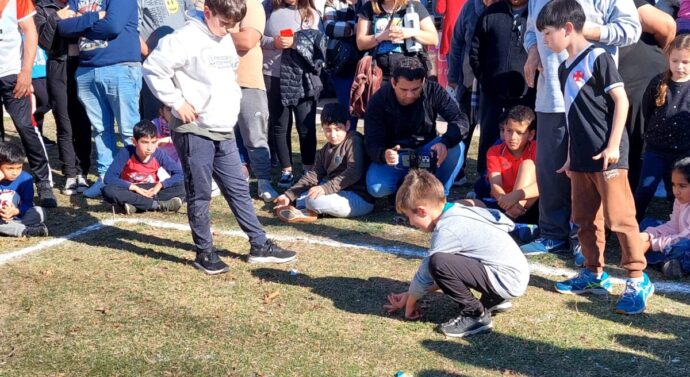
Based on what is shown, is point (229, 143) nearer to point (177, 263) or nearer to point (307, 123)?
point (177, 263)

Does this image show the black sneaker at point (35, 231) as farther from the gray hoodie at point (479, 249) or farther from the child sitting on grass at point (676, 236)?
the child sitting on grass at point (676, 236)

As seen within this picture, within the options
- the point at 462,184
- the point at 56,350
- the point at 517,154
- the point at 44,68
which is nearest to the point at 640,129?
the point at 517,154

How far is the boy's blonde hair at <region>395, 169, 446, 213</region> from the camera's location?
14.1 feet

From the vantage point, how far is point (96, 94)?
749 cm

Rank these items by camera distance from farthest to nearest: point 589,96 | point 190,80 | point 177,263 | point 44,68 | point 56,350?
point 44,68, point 177,263, point 190,80, point 589,96, point 56,350

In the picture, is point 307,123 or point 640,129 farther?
point 307,123

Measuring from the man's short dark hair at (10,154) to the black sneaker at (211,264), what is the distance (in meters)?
2.05

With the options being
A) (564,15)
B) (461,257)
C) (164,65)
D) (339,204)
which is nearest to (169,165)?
(339,204)

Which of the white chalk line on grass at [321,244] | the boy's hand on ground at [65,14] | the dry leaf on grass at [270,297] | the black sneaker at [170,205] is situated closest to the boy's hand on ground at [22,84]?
the boy's hand on ground at [65,14]

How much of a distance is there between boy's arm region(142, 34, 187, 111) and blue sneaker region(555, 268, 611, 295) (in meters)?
2.68

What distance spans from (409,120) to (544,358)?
10.8 feet

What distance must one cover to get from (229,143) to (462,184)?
3117 millimetres

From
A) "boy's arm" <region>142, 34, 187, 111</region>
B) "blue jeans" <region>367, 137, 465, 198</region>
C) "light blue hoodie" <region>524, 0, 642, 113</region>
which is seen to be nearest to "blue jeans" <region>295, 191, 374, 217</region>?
"blue jeans" <region>367, 137, 465, 198</region>

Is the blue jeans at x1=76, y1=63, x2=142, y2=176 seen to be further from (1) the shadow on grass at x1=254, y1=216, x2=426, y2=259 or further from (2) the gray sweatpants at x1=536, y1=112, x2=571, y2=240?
(2) the gray sweatpants at x1=536, y1=112, x2=571, y2=240
